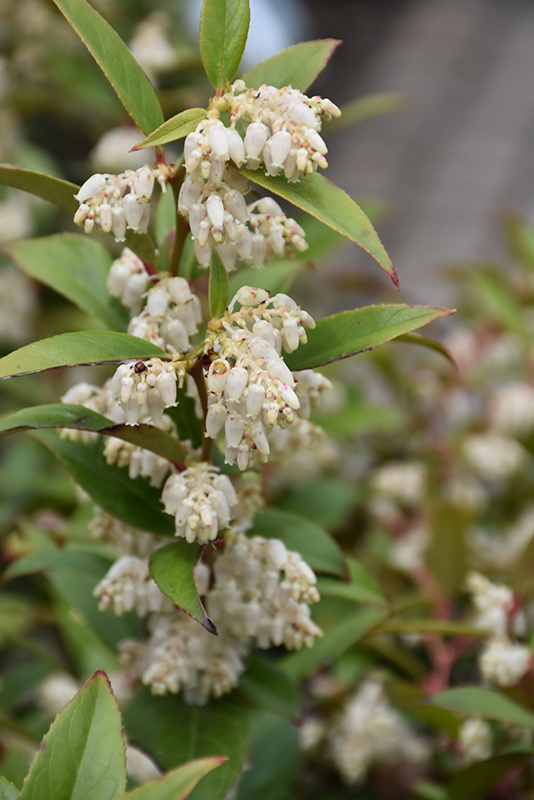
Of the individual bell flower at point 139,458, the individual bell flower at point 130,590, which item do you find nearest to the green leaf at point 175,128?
the individual bell flower at point 139,458

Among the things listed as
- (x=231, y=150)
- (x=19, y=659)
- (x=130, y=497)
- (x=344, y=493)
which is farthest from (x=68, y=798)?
(x=19, y=659)

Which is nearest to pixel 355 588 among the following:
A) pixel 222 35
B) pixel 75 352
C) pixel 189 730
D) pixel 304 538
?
pixel 304 538

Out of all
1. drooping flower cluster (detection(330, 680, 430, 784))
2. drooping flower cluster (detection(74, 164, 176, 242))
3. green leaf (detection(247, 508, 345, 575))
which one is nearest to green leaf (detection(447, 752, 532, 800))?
drooping flower cluster (detection(330, 680, 430, 784))

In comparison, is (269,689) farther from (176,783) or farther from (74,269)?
(74,269)

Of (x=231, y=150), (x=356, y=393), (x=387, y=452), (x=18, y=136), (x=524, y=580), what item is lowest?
(x=387, y=452)

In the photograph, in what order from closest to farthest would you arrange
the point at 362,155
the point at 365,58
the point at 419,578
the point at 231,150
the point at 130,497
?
1. the point at 231,150
2. the point at 130,497
3. the point at 419,578
4. the point at 362,155
5. the point at 365,58

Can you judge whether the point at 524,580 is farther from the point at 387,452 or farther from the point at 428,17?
the point at 428,17

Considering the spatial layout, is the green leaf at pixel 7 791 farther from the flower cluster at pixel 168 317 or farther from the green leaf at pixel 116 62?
the green leaf at pixel 116 62
